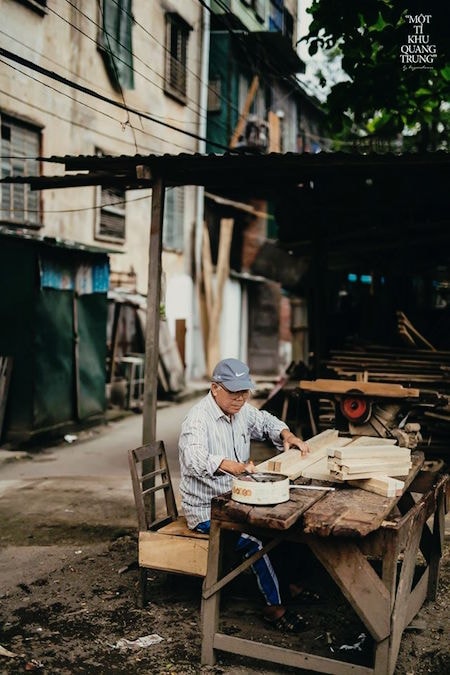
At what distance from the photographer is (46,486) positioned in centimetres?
877

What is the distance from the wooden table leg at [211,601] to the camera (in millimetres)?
4219

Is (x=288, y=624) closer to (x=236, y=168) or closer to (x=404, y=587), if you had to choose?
(x=404, y=587)

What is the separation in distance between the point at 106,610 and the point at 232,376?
6.21 ft

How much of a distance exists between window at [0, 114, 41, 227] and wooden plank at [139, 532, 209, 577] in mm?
8387

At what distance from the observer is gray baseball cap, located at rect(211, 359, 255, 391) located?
→ 194 inches

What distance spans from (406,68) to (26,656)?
7656mm

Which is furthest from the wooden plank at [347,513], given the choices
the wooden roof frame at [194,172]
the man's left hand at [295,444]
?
the wooden roof frame at [194,172]

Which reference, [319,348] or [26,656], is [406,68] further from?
[26,656]

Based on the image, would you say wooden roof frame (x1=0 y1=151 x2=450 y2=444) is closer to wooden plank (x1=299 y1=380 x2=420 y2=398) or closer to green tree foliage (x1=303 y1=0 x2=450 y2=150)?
green tree foliage (x1=303 y1=0 x2=450 y2=150)

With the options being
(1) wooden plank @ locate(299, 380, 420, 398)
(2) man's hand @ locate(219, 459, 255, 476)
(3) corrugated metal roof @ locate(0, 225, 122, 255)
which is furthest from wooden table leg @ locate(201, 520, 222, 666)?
(3) corrugated metal roof @ locate(0, 225, 122, 255)

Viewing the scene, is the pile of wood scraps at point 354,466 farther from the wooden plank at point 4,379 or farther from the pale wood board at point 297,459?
the wooden plank at point 4,379

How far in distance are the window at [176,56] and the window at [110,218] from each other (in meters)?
3.07

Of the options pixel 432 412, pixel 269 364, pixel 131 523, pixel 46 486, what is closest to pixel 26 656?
pixel 131 523

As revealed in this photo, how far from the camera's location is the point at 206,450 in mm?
4809
